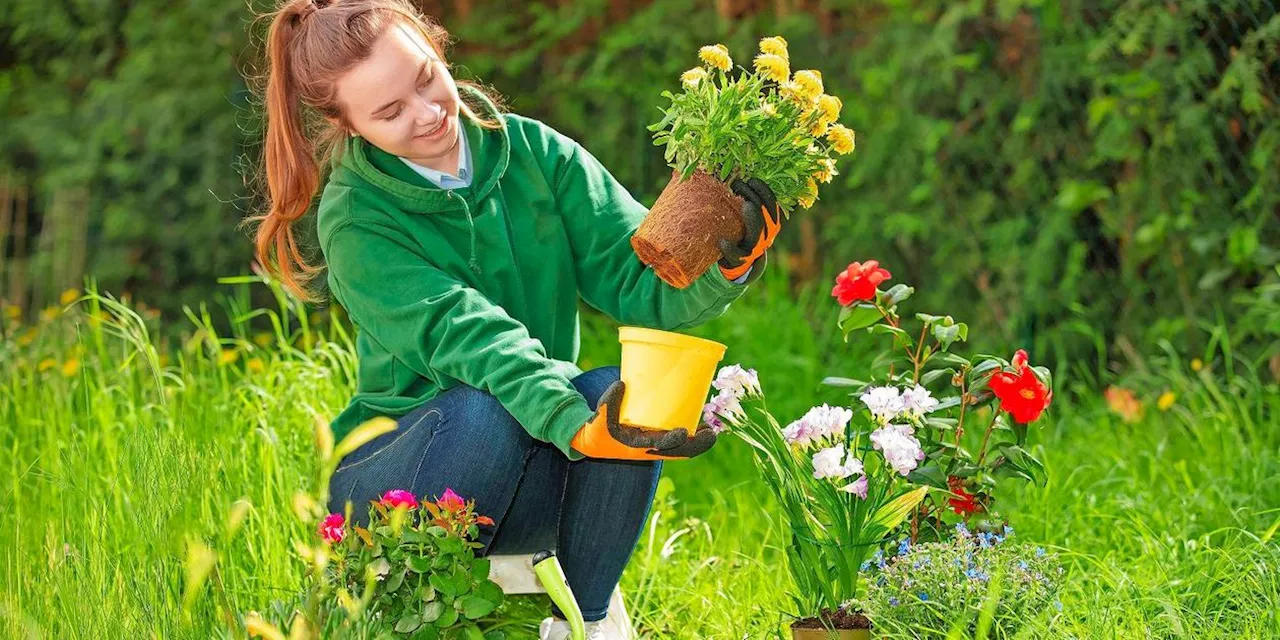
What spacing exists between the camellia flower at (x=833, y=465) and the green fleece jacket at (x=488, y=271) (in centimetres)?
33

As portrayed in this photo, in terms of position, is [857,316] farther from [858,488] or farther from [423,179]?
[423,179]

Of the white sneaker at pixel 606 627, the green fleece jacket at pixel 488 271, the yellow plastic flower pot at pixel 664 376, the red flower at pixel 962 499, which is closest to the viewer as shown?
the yellow plastic flower pot at pixel 664 376

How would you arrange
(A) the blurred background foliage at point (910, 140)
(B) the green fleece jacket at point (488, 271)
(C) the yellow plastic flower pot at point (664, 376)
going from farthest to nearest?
(A) the blurred background foliage at point (910, 140), (B) the green fleece jacket at point (488, 271), (C) the yellow plastic flower pot at point (664, 376)

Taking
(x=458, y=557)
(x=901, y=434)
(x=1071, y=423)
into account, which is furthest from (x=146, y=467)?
(x=1071, y=423)

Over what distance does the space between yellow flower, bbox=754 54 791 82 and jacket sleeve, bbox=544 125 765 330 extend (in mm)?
420

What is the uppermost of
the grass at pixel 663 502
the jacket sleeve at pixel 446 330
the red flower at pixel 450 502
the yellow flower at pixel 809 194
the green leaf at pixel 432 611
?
the yellow flower at pixel 809 194

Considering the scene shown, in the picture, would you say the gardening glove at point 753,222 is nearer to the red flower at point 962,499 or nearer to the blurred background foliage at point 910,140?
the red flower at point 962,499

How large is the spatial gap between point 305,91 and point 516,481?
27.8 inches

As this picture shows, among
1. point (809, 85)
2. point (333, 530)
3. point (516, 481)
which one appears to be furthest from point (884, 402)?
point (333, 530)

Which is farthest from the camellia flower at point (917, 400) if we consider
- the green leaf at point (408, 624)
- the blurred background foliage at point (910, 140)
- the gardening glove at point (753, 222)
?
the blurred background foliage at point (910, 140)

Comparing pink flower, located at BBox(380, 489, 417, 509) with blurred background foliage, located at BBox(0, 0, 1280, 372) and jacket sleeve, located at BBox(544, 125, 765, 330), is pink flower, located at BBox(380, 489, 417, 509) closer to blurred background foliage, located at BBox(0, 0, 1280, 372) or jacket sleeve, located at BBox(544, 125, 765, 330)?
jacket sleeve, located at BBox(544, 125, 765, 330)

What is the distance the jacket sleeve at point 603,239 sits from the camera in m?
2.40

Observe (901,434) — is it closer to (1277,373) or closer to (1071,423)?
(1071,423)

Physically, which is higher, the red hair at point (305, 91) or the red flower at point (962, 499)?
the red hair at point (305, 91)
